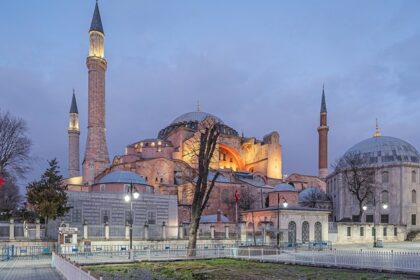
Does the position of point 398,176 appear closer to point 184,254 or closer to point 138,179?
point 138,179

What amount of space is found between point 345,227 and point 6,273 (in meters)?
31.9

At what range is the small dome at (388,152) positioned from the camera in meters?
48.8

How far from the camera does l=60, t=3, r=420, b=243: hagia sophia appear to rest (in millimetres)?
43406

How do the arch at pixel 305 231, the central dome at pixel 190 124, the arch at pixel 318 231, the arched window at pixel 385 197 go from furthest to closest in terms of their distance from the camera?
the central dome at pixel 190 124 < the arched window at pixel 385 197 < the arch at pixel 318 231 < the arch at pixel 305 231

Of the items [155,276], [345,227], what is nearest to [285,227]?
[345,227]

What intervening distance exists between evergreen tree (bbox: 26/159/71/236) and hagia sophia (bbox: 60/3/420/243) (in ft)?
20.0

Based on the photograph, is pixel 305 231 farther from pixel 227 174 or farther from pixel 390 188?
pixel 227 174

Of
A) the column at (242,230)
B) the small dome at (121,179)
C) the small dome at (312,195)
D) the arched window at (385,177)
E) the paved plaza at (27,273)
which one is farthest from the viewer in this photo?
the small dome at (312,195)

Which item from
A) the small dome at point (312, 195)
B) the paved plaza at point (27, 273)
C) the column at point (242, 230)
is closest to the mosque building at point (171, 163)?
the small dome at point (312, 195)

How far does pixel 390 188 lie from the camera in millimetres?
48156

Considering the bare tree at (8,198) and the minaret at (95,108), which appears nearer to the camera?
the bare tree at (8,198)

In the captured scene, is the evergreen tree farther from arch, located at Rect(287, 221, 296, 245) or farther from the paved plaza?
arch, located at Rect(287, 221, 296, 245)

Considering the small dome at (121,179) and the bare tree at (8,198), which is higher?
the small dome at (121,179)

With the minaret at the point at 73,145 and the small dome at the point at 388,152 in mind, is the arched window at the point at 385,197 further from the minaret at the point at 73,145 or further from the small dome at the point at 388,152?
the minaret at the point at 73,145
